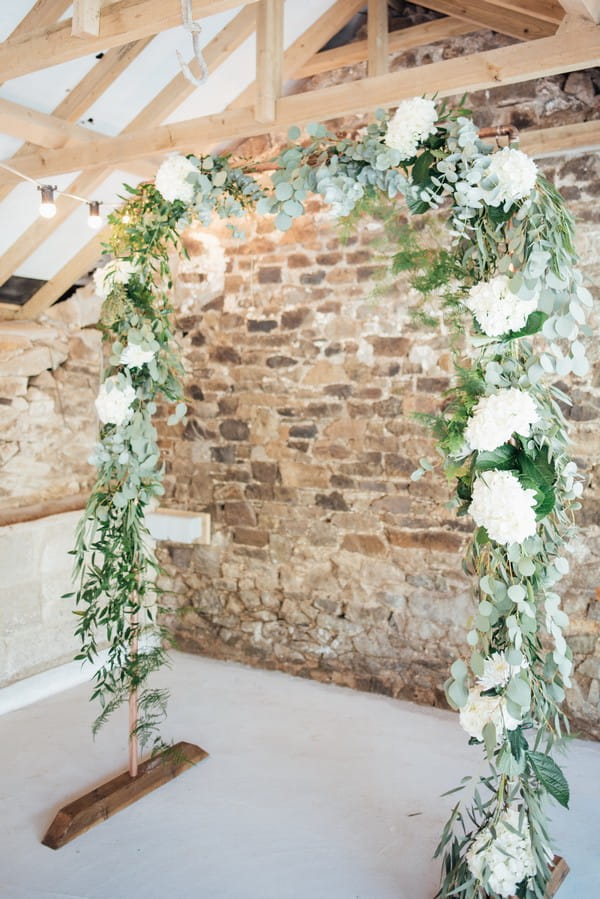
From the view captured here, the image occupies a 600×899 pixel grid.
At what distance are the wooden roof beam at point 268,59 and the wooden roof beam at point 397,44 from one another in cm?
98

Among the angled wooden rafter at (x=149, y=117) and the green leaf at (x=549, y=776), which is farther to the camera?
the angled wooden rafter at (x=149, y=117)

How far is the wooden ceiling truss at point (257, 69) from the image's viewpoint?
2787 mm

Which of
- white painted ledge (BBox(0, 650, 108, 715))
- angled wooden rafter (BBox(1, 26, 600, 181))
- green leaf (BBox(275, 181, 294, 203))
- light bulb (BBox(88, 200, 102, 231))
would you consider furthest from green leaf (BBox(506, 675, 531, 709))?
light bulb (BBox(88, 200, 102, 231))

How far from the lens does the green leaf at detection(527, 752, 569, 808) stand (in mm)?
2510

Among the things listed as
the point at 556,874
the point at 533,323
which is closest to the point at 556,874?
the point at 556,874

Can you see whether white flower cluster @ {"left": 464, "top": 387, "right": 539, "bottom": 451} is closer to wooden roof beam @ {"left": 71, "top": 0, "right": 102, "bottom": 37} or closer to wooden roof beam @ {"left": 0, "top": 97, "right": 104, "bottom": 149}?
wooden roof beam @ {"left": 71, "top": 0, "right": 102, "bottom": 37}

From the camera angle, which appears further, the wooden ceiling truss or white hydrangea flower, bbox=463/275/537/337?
the wooden ceiling truss

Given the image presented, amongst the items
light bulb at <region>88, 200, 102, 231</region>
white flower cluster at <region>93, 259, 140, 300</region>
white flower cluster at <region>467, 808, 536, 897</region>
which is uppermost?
light bulb at <region>88, 200, 102, 231</region>

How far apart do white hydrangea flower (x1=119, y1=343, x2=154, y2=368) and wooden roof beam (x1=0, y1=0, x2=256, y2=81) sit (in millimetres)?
1047

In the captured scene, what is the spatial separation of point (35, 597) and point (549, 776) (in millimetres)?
3287

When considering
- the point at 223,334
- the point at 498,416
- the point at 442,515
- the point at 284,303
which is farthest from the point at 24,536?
the point at 498,416

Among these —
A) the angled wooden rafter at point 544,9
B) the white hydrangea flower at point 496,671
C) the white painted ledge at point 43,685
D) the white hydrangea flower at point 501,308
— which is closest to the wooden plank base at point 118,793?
the white painted ledge at point 43,685

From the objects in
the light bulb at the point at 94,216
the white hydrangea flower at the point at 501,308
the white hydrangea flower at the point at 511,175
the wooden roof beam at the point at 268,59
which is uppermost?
the wooden roof beam at the point at 268,59

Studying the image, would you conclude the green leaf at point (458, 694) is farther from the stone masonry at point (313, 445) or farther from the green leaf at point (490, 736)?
the stone masonry at point (313, 445)
